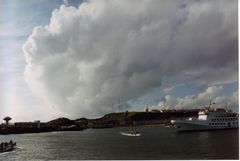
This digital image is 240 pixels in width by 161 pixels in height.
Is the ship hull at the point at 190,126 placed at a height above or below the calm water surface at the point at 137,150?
above

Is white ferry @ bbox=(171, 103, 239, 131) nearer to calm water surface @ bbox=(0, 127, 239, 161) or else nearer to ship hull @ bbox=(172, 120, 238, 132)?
ship hull @ bbox=(172, 120, 238, 132)

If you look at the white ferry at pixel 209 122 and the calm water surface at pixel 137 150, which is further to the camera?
the white ferry at pixel 209 122

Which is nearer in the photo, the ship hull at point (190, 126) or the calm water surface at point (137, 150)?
the calm water surface at point (137, 150)

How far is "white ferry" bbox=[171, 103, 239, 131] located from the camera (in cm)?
2138

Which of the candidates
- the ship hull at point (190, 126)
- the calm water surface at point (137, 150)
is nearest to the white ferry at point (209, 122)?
the ship hull at point (190, 126)

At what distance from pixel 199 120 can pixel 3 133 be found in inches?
615

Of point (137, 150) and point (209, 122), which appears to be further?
point (209, 122)

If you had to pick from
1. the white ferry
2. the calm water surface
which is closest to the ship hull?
the white ferry

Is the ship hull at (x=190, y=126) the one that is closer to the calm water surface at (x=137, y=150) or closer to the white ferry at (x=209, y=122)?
the white ferry at (x=209, y=122)

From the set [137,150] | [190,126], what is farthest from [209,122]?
[137,150]

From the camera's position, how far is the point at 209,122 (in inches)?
866

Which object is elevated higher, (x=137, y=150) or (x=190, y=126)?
(x=190, y=126)

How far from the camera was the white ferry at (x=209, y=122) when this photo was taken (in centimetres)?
2138

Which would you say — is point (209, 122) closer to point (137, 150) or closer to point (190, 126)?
point (190, 126)
